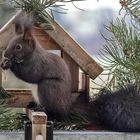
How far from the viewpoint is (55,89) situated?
1396 millimetres

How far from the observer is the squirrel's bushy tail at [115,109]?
1.31 m

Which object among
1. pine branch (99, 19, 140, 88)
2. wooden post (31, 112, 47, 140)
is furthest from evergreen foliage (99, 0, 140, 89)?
wooden post (31, 112, 47, 140)

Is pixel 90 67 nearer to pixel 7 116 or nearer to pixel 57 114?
pixel 57 114

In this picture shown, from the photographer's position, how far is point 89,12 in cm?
115

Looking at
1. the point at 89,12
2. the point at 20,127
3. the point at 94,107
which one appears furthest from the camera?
the point at 94,107

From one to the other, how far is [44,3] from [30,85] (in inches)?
11.3

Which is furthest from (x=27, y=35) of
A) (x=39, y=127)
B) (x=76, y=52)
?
(x=39, y=127)

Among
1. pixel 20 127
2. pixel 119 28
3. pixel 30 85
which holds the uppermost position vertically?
pixel 119 28

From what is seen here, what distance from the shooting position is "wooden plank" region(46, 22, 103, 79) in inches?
54.6

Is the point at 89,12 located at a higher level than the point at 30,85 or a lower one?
higher

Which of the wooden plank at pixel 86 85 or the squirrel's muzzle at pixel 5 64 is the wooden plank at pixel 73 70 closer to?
the wooden plank at pixel 86 85

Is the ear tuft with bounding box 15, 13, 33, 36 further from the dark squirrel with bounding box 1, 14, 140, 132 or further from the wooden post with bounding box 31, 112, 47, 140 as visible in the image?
the wooden post with bounding box 31, 112, 47, 140

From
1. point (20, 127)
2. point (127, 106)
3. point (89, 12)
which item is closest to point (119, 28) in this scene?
point (89, 12)

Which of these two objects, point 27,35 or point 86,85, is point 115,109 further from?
point 27,35
